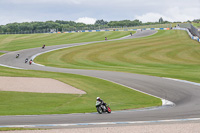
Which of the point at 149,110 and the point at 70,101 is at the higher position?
the point at 149,110

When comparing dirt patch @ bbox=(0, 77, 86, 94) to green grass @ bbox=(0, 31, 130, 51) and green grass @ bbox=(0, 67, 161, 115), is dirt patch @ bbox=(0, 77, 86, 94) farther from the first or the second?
green grass @ bbox=(0, 31, 130, 51)

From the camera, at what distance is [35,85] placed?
27.9 meters

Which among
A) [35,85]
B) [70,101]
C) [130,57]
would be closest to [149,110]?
[70,101]

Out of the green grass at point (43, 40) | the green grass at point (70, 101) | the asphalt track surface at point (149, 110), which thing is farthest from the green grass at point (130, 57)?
the green grass at point (43, 40)

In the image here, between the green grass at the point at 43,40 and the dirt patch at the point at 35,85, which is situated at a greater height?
the green grass at the point at 43,40

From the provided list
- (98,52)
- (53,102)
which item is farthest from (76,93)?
(98,52)

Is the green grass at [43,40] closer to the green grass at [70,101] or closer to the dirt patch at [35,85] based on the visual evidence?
the dirt patch at [35,85]

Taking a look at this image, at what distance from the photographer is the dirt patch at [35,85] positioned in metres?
26.0

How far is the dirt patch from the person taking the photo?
26.0 meters

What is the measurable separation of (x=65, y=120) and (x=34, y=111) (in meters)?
4.02

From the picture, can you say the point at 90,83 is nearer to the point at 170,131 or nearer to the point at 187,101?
the point at 187,101

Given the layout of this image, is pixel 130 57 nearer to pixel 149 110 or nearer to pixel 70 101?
pixel 70 101

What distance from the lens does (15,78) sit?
103 ft

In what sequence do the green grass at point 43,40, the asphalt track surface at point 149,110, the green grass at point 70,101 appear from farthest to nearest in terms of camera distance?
the green grass at point 43,40
the green grass at point 70,101
the asphalt track surface at point 149,110
